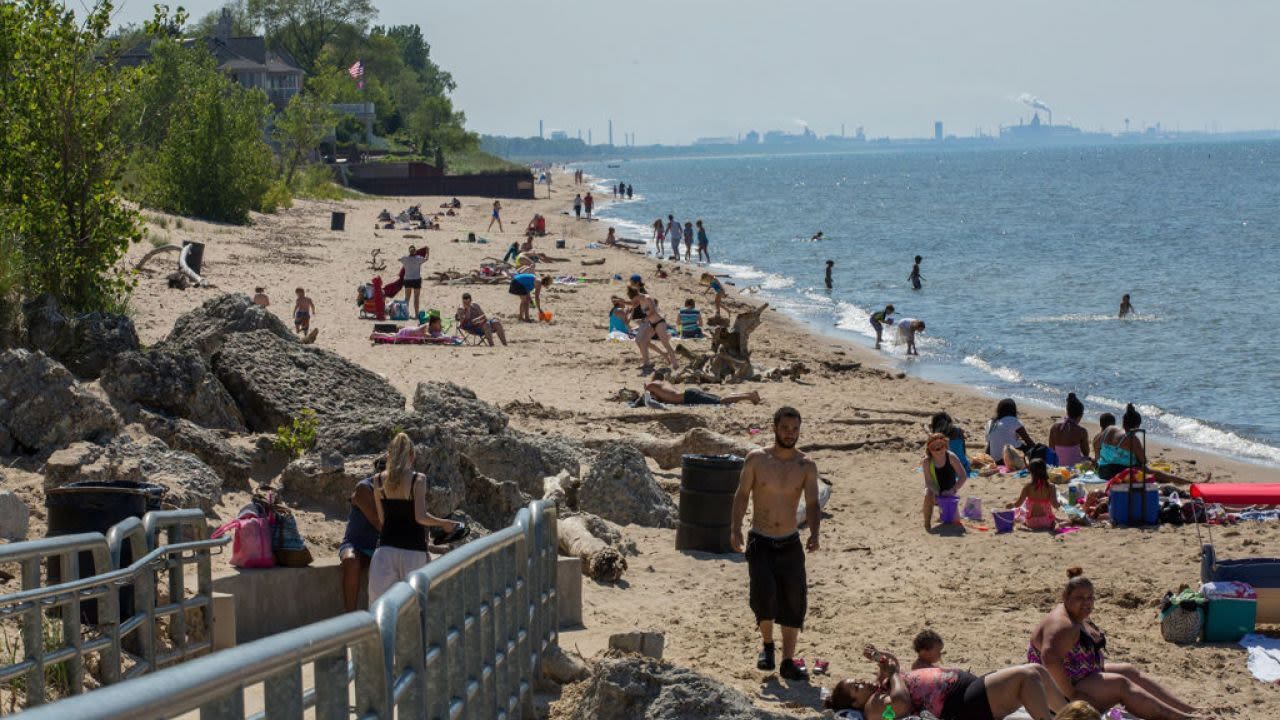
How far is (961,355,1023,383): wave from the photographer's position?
25.2 metres

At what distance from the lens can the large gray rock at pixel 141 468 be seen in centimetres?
870

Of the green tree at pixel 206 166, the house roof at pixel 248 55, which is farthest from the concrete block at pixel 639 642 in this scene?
the house roof at pixel 248 55

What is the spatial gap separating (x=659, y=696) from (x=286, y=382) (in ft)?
22.4

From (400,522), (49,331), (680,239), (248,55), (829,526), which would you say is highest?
(248,55)

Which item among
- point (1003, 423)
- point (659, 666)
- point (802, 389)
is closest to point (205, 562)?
point (659, 666)

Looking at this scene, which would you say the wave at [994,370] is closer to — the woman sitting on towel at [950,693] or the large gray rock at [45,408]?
the large gray rock at [45,408]

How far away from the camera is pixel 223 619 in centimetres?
686

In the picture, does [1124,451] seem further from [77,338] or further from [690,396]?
[77,338]

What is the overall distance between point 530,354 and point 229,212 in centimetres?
2097

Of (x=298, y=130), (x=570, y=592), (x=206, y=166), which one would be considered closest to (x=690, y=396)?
(x=570, y=592)

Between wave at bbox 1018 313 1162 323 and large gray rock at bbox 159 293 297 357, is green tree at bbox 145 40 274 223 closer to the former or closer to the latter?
wave at bbox 1018 313 1162 323

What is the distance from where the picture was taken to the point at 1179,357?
27.6 metres

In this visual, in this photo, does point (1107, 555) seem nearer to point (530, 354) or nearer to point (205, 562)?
point (205, 562)

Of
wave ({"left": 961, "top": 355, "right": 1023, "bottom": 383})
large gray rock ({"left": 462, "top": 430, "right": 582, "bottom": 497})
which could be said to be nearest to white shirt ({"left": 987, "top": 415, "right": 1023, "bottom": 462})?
large gray rock ({"left": 462, "top": 430, "right": 582, "bottom": 497})
